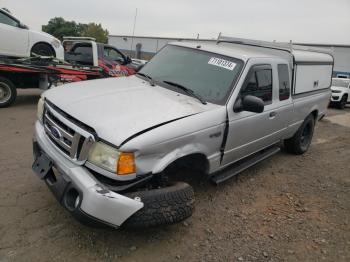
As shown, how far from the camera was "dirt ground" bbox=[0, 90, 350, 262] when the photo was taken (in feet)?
10.3

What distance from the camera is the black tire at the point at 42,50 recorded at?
9.67m

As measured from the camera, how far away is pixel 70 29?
5728cm

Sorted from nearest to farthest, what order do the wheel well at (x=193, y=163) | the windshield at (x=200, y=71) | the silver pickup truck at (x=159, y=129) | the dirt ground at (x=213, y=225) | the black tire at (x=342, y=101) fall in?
the silver pickup truck at (x=159, y=129) → the dirt ground at (x=213, y=225) → the wheel well at (x=193, y=163) → the windshield at (x=200, y=71) → the black tire at (x=342, y=101)

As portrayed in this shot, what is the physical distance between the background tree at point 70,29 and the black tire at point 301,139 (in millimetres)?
52137

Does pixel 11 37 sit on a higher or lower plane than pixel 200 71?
higher

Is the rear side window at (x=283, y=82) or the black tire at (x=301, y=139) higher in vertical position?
the rear side window at (x=283, y=82)

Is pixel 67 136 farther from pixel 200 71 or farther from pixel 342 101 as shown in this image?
pixel 342 101

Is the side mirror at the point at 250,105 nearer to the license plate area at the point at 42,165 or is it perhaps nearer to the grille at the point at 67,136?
the grille at the point at 67,136

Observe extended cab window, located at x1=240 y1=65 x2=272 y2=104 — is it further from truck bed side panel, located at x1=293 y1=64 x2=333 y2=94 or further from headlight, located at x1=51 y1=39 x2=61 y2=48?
headlight, located at x1=51 y1=39 x2=61 y2=48

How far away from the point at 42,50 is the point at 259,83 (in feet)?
24.7

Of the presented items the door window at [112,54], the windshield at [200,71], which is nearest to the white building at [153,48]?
the door window at [112,54]

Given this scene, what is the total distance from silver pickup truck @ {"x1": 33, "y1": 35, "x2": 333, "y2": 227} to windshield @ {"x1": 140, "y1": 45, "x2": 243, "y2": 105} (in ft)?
0.04

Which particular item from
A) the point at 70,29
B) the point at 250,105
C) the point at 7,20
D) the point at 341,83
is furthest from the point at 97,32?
the point at 250,105

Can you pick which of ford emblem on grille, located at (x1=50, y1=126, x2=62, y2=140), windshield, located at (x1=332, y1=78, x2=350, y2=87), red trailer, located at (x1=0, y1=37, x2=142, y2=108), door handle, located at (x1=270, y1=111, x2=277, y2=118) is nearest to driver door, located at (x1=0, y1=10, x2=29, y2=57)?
red trailer, located at (x1=0, y1=37, x2=142, y2=108)
